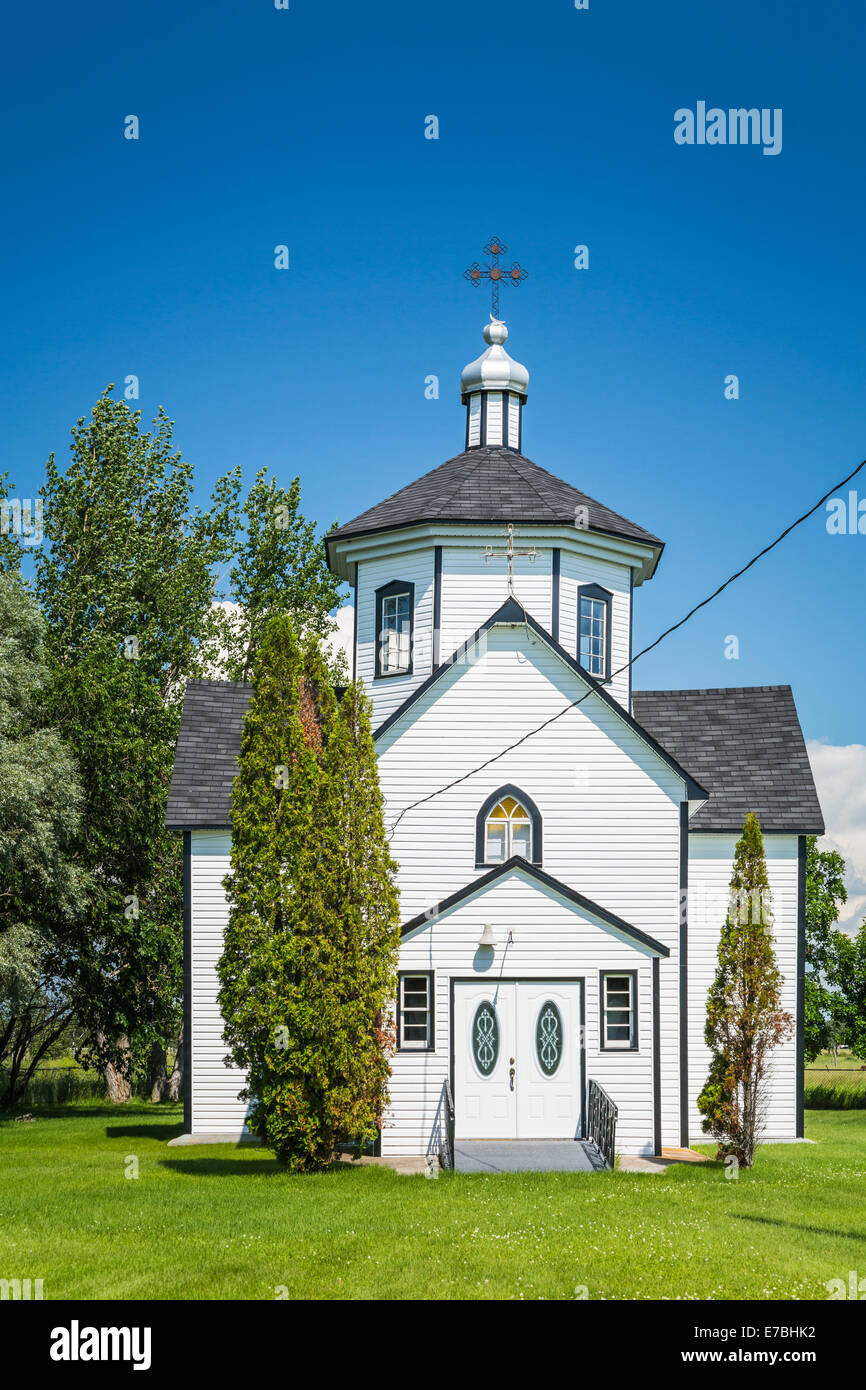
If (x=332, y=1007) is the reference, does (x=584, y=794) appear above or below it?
above

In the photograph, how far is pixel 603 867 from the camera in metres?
20.0

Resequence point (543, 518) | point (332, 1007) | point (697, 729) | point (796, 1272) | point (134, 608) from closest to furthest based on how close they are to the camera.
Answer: point (796, 1272) → point (332, 1007) → point (543, 518) → point (697, 729) → point (134, 608)

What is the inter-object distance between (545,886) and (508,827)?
166 centimetres

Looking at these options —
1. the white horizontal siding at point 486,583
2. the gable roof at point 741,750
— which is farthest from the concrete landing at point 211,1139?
the gable roof at point 741,750

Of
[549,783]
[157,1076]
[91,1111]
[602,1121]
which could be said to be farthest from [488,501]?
[157,1076]

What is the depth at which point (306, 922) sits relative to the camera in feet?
52.8

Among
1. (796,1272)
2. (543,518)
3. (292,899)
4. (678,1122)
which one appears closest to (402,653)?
(543,518)

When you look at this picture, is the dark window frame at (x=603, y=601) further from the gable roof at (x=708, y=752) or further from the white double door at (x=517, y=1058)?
the white double door at (x=517, y=1058)

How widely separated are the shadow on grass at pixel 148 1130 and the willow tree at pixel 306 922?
6.41 metres

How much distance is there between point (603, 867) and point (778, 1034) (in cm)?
410

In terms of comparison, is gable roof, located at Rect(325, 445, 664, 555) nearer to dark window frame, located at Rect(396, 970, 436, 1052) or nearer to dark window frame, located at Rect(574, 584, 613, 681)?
dark window frame, located at Rect(574, 584, 613, 681)

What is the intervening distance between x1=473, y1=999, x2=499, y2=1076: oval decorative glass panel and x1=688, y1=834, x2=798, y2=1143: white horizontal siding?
4.00 meters

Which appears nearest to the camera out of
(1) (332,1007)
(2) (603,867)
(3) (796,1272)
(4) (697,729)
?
(3) (796,1272)
